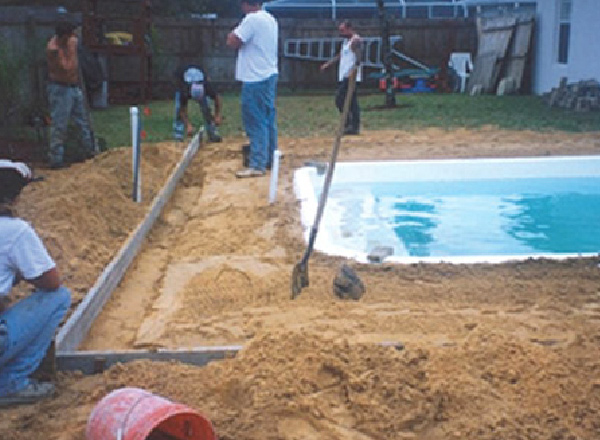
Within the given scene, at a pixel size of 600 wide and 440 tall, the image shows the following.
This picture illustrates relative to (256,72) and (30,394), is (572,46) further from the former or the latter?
(30,394)

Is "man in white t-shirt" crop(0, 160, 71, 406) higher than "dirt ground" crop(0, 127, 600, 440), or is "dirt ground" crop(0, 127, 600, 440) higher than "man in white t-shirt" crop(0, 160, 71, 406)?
"man in white t-shirt" crop(0, 160, 71, 406)

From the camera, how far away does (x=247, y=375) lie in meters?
4.31

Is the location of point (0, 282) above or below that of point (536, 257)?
above

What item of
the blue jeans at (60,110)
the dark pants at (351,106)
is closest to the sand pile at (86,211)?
the blue jeans at (60,110)

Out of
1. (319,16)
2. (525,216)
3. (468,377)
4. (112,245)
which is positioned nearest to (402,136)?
(525,216)

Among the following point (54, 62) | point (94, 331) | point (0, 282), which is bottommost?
point (94, 331)

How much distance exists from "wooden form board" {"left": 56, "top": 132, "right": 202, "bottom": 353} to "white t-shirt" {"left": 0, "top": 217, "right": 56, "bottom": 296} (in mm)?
810

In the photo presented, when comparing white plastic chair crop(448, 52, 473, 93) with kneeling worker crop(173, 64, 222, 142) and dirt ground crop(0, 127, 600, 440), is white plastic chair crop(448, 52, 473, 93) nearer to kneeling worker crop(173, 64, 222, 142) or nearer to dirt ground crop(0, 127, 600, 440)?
kneeling worker crop(173, 64, 222, 142)

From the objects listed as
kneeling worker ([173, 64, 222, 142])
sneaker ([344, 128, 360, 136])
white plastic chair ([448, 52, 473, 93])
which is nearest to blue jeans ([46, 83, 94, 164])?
kneeling worker ([173, 64, 222, 142])

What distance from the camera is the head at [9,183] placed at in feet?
13.6

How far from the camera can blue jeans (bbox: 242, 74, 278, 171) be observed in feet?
34.6

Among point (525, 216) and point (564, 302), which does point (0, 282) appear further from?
point (525, 216)

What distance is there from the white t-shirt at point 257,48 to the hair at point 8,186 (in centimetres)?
650

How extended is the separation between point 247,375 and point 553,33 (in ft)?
62.0
